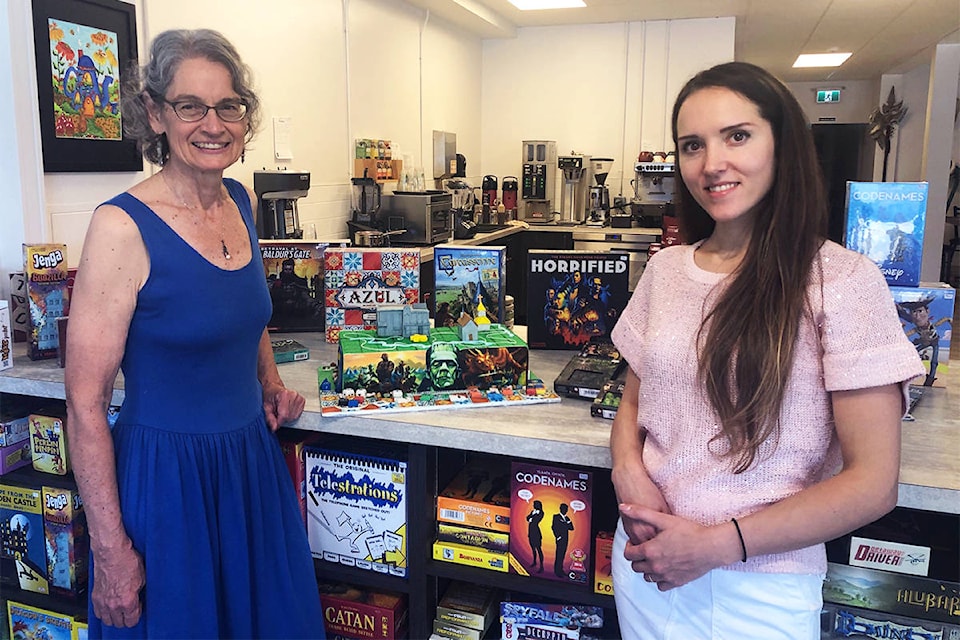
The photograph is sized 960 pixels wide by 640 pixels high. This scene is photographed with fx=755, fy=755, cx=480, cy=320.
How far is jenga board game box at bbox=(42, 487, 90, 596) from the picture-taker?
1.98 metres

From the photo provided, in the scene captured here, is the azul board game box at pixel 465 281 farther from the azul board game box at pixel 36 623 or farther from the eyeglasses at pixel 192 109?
the azul board game box at pixel 36 623

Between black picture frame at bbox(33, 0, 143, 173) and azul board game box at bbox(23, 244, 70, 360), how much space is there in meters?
0.62

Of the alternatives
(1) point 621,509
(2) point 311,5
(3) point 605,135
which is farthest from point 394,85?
(1) point 621,509

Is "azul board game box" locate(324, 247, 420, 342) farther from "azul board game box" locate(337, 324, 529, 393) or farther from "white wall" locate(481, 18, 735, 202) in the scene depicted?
"white wall" locate(481, 18, 735, 202)

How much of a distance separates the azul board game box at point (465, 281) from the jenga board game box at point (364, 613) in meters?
0.79

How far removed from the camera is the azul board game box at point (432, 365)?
1.81 metres

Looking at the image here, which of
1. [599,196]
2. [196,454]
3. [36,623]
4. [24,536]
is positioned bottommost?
[36,623]

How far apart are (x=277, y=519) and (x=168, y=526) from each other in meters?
0.23

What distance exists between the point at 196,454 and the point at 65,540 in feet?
2.51

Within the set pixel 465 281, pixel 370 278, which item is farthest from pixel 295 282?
pixel 465 281

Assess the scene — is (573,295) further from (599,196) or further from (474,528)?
(599,196)

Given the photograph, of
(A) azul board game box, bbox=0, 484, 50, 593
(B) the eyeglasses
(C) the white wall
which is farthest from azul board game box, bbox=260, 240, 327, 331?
(C) the white wall

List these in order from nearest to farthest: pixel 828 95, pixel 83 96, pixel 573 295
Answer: pixel 573 295 < pixel 83 96 < pixel 828 95

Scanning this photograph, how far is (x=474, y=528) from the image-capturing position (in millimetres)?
1760
